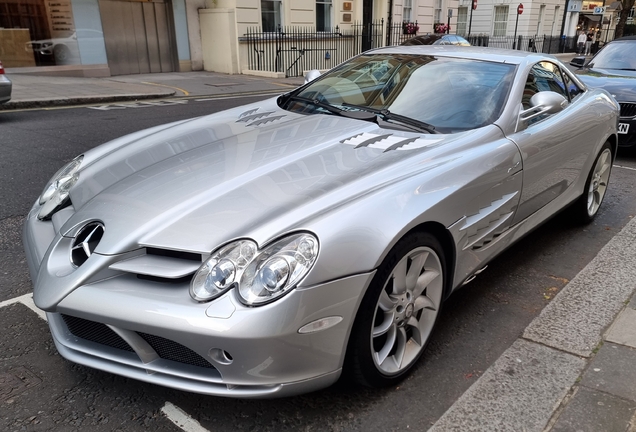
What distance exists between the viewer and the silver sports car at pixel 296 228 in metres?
1.97

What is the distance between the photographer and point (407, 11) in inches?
920

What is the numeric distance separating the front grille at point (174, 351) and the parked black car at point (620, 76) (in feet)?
22.0

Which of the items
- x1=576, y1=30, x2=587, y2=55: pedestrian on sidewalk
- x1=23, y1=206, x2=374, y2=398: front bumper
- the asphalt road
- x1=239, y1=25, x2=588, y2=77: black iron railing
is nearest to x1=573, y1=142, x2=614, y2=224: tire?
the asphalt road

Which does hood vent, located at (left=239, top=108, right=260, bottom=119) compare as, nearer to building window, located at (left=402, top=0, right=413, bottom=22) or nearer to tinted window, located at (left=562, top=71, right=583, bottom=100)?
tinted window, located at (left=562, top=71, right=583, bottom=100)

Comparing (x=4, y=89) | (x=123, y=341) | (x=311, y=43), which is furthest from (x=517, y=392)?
(x=311, y=43)

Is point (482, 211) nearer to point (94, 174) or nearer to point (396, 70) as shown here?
point (396, 70)

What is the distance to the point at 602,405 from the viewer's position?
237cm

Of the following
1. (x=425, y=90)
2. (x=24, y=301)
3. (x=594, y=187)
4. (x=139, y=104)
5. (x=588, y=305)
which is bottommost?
(x=139, y=104)

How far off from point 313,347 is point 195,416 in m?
0.65

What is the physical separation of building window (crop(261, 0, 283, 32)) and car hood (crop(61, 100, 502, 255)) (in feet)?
50.2

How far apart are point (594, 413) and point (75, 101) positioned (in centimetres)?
1093

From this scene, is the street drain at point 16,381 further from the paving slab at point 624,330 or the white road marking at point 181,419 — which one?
the paving slab at point 624,330

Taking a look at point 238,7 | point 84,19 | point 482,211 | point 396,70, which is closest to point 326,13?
point 238,7

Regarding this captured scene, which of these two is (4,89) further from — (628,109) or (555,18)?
(555,18)
